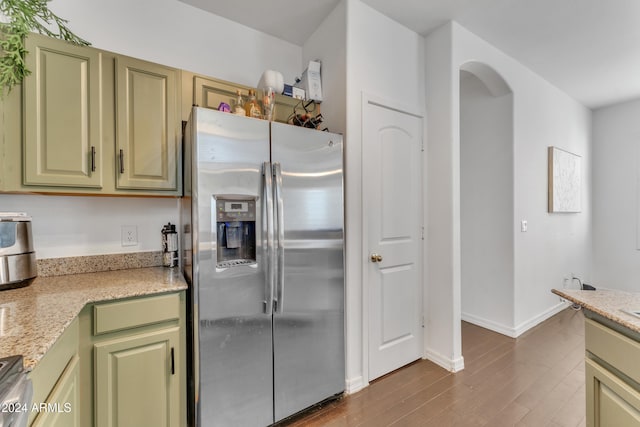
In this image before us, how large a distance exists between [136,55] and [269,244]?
159 centimetres

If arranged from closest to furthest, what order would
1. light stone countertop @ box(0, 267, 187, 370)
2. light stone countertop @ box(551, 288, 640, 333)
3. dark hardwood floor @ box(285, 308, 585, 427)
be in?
1. light stone countertop @ box(0, 267, 187, 370)
2. light stone countertop @ box(551, 288, 640, 333)
3. dark hardwood floor @ box(285, 308, 585, 427)

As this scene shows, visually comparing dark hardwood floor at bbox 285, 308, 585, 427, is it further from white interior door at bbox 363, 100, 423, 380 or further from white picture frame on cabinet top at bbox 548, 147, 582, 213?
white picture frame on cabinet top at bbox 548, 147, 582, 213

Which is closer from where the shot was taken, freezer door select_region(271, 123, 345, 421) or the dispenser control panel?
the dispenser control panel

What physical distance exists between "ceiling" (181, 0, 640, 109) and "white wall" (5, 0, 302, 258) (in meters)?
0.17

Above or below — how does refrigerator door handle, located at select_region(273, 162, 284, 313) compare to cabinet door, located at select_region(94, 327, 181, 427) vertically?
above

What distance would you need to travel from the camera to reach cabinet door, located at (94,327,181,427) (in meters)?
1.29

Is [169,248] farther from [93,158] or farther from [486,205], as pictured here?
[486,205]

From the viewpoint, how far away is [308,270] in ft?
5.75

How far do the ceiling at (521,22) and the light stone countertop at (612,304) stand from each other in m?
2.05

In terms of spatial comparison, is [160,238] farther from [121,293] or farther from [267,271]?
[267,271]

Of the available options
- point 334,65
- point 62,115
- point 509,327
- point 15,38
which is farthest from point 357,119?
point 509,327

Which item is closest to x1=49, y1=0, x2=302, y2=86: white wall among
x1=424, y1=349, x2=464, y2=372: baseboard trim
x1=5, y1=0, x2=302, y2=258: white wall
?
x1=5, y1=0, x2=302, y2=258: white wall

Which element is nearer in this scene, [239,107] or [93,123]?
[93,123]

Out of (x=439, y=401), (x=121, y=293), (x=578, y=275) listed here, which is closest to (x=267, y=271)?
(x=121, y=293)
